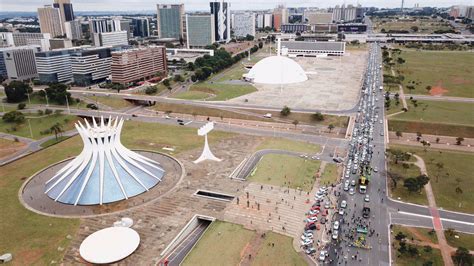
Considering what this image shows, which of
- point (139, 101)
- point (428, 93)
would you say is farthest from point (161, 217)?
point (428, 93)

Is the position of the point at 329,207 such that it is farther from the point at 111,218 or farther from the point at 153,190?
the point at 111,218

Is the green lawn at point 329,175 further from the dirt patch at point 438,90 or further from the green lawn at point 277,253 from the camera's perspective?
the dirt patch at point 438,90

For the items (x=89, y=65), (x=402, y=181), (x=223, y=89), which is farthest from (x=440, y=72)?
(x=89, y=65)

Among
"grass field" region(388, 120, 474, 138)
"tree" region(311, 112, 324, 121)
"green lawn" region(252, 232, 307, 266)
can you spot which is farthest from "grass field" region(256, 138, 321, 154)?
"green lawn" region(252, 232, 307, 266)

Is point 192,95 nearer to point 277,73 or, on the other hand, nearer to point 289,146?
point 277,73

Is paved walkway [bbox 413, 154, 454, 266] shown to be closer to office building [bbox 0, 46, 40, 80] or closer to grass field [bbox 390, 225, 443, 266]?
grass field [bbox 390, 225, 443, 266]

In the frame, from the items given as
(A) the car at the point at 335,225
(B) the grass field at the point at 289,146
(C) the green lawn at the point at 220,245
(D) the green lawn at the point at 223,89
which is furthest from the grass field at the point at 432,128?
(C) the green lawn at the point at 220,245

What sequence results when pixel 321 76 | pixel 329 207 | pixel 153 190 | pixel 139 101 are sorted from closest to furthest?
pixel 329 207
pixel 153 190
pixel 139 101
pixel 321 76
